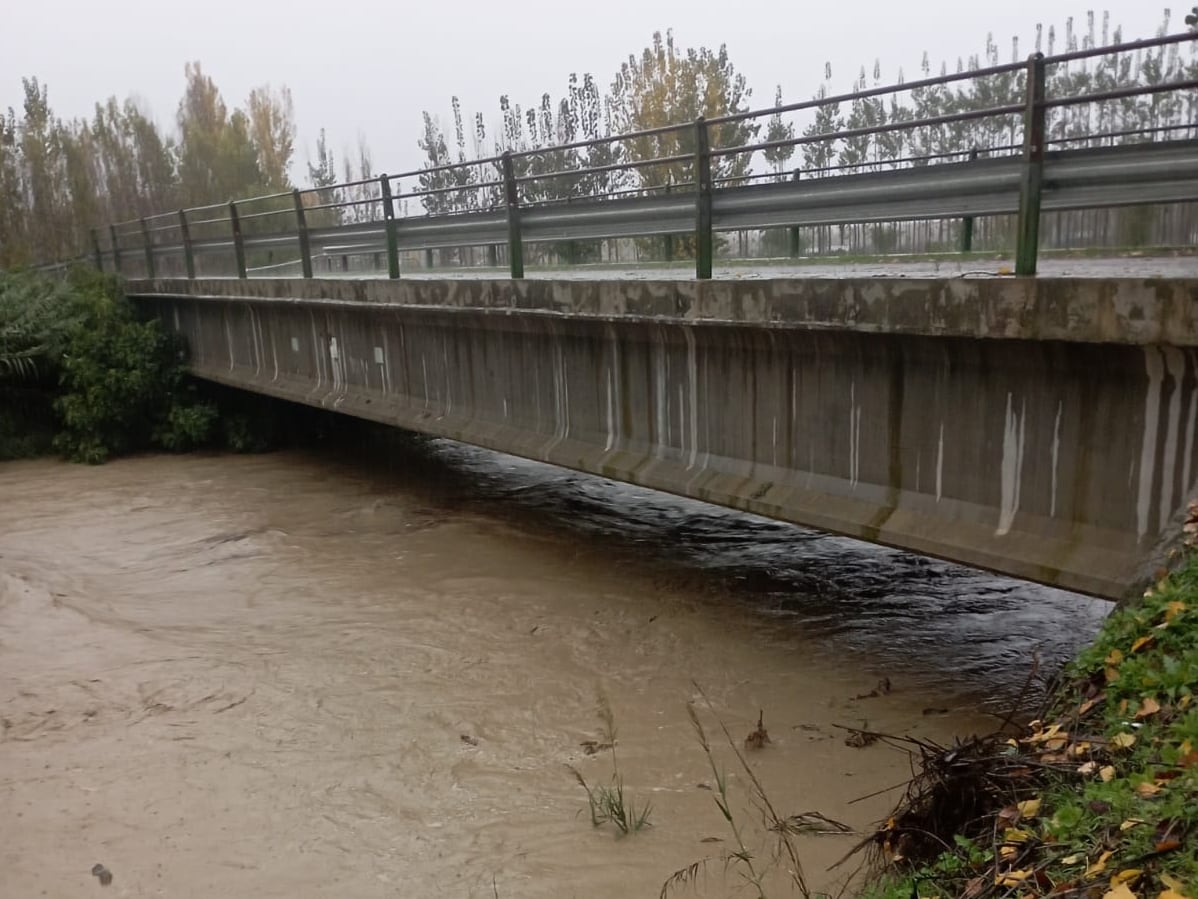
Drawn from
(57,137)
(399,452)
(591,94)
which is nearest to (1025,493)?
(399,452)

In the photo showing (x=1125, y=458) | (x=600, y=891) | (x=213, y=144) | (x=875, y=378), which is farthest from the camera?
(x=213, y=144)

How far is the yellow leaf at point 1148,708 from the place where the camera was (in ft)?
10.6

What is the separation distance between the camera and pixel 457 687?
260 inches

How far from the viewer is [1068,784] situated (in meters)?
3.16

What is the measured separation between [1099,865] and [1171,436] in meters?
2.58

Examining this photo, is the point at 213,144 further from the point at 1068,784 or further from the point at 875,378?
the point at 1068,784

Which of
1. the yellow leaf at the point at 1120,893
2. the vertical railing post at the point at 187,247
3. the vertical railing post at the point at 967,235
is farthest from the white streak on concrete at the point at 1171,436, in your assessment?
the vertical railing post at the point at 187,247

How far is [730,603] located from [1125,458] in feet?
12.5

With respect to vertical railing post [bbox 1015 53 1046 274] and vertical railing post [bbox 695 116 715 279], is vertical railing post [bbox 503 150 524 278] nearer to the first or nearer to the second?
vertical railing post [bbox 695 116 715 279]

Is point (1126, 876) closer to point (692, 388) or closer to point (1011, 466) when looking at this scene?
point (1011, 466)

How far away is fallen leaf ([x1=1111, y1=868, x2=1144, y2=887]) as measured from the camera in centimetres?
256

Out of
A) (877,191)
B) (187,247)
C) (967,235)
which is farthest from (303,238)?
(877,191)

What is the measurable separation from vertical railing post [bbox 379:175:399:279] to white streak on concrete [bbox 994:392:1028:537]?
7.22 m

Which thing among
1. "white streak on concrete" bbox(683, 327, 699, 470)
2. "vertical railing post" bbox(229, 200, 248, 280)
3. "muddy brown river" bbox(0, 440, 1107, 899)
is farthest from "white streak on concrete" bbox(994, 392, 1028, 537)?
"vertical railing post" bbox(229, 200, 248, 280)
